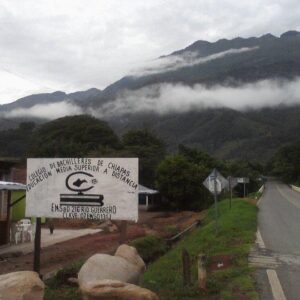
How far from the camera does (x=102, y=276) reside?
8.23 m

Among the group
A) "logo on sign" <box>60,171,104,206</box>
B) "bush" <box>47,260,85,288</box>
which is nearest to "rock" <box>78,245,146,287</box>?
"logo on sign" <box>60,171,104,206</box>

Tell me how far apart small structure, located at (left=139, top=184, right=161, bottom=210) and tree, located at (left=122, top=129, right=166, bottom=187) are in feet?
19.9

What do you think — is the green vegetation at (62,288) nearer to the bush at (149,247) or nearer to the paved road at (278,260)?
the paved road at (278,260)

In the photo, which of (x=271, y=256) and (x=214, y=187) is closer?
(x=271, y=256)

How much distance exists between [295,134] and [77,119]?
102365 millimetres

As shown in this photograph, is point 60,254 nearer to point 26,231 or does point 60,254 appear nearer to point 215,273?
point 26,231

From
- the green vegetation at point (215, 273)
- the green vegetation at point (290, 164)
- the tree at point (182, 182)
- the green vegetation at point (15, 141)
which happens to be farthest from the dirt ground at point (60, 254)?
the green vegetation at point (290, 164)

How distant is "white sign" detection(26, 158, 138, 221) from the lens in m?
10.1

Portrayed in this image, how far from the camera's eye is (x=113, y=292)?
733 centimetres

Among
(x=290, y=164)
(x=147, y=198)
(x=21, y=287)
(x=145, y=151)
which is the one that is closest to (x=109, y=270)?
(x=21, y=287)

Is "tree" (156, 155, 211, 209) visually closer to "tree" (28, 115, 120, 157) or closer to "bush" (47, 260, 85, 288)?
"tree" (28, 115, 120, 157)

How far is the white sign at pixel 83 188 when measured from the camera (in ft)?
33.2

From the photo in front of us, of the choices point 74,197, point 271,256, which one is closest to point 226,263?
point 271,256

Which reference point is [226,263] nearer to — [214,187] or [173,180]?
[214,187]
